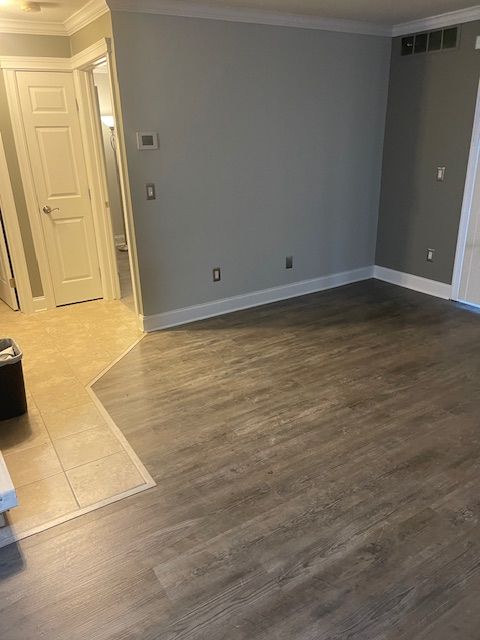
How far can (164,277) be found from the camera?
4141 mm

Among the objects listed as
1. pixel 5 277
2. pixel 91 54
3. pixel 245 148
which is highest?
pixel 91 54

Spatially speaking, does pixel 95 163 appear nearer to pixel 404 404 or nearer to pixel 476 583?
pixel 404 404

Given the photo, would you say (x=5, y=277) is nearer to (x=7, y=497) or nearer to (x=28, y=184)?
(x=28, y=184)

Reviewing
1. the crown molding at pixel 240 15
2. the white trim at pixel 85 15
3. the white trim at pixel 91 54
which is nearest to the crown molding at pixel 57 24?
the white trim at pixel 85 15

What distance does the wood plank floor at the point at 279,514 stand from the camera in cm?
173

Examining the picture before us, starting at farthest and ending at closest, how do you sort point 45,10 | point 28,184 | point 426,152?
point 426,152 < point 28,184 < point 45,10

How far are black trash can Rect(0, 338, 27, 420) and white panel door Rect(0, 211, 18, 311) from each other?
1.86 m

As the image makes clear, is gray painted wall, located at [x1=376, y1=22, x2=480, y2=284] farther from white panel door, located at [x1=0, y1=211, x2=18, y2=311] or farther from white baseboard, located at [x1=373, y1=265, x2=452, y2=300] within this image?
white panel door, located at [x1=0, y1=211, x2=18, y2=311]

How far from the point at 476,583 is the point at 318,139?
3891 mm

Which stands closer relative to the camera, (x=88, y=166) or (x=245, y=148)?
(x=245, y=148)

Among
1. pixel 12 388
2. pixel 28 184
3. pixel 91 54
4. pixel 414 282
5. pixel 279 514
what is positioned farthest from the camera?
pixel 414 282

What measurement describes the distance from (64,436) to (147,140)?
7.44ft

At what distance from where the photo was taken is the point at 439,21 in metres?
4.25

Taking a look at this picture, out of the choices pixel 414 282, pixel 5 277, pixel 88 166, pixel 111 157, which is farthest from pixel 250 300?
pixel 111 157
